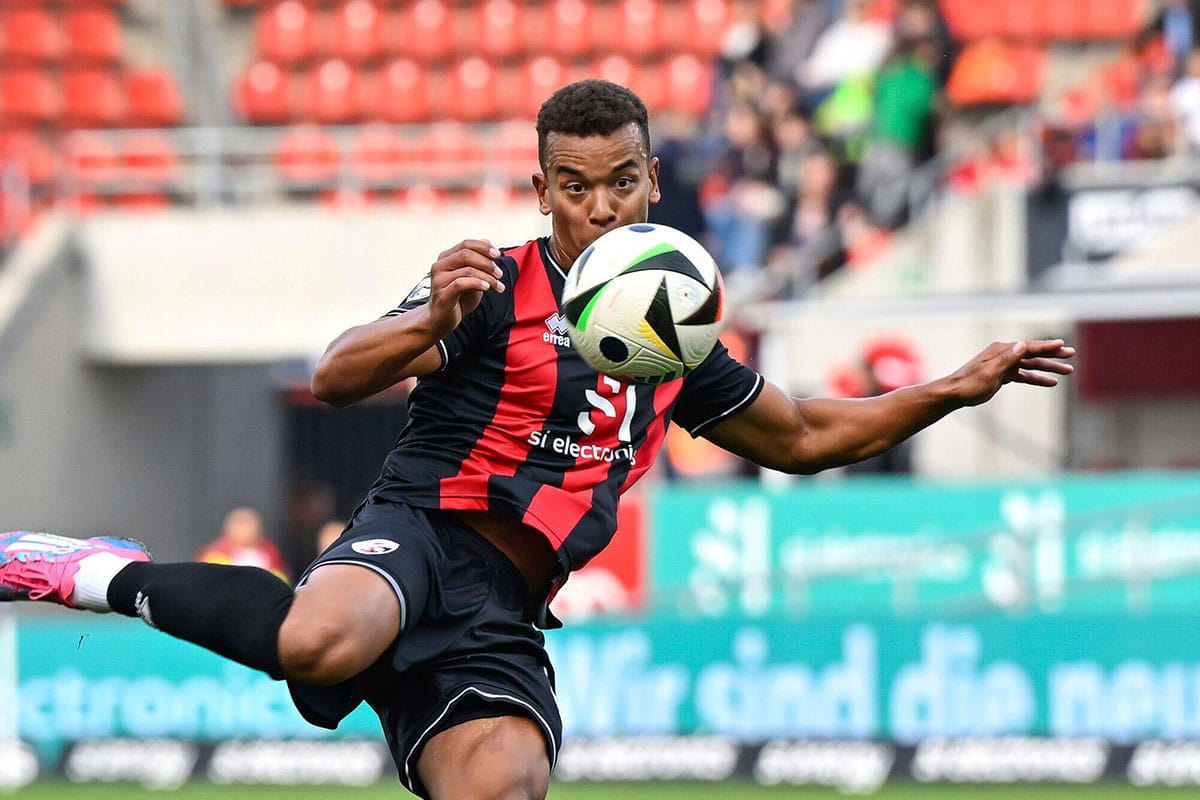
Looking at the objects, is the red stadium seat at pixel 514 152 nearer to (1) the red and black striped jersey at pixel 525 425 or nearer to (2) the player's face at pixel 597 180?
(1) the red and black striped jersey at pixel 525 425

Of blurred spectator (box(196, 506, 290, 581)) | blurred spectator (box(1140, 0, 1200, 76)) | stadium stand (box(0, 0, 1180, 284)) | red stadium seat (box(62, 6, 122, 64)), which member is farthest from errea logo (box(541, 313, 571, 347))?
red stadium seat (box(62, 6, 122, 64))

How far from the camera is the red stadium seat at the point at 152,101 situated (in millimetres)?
18328

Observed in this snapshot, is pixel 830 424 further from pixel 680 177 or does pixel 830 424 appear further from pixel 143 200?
pixel 143 200

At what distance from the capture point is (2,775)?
12.0m

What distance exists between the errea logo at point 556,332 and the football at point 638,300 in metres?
0.26

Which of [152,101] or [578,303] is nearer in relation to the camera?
[578,303]

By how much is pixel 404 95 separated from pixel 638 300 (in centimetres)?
1405

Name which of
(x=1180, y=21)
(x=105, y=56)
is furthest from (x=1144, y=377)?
(x=105, y=56)

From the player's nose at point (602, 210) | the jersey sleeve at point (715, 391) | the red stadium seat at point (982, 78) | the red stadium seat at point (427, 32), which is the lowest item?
the jersey sleeve at point (715, 391)

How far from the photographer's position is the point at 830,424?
5508mm

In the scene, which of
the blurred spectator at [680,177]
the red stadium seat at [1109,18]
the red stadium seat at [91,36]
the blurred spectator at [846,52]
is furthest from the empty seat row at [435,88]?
the red stadium seat at [1109,18]

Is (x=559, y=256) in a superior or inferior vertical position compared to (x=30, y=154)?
inferior

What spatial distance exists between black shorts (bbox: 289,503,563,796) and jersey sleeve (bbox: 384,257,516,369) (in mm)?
434

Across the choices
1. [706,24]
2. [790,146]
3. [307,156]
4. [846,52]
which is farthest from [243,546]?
[706,24]
